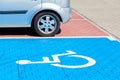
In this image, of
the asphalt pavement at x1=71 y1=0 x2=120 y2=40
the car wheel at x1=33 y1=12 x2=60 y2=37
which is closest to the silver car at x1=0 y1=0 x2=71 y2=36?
the car wheel at x1=33 y1=12 x2=60 y2=37

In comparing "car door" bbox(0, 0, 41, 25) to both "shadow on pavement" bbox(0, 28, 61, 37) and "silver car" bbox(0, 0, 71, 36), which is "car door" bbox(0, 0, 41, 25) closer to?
"silver car" bbox(0, 0, 71, 36)

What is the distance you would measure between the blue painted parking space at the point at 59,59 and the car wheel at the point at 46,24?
279mm

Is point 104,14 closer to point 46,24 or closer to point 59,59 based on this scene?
point 46,24

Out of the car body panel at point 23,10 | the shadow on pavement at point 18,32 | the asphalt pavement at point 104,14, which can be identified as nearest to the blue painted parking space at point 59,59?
the car body panel at point 23,10

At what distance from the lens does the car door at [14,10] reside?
32.2 ft

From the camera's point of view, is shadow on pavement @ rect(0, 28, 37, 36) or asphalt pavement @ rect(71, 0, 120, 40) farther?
asphalt pavement @ rect(71, 0, 120, 40)

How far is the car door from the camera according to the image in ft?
32.2

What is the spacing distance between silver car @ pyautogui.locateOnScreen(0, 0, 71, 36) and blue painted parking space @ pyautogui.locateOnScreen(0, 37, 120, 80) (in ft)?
1.29

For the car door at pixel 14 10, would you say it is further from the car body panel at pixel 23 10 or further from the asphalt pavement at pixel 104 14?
the asphalt pavement at pixel 104 14

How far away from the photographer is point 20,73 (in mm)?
7020

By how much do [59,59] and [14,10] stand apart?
246 centimetres

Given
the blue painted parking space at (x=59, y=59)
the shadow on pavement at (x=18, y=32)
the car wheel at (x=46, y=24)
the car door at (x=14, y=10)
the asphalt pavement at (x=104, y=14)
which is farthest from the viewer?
the asphalt pavement at (x=104, y=14)

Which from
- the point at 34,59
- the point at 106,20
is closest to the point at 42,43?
the point at 34,59

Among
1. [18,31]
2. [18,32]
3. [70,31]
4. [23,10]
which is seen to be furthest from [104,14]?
[23,10]
